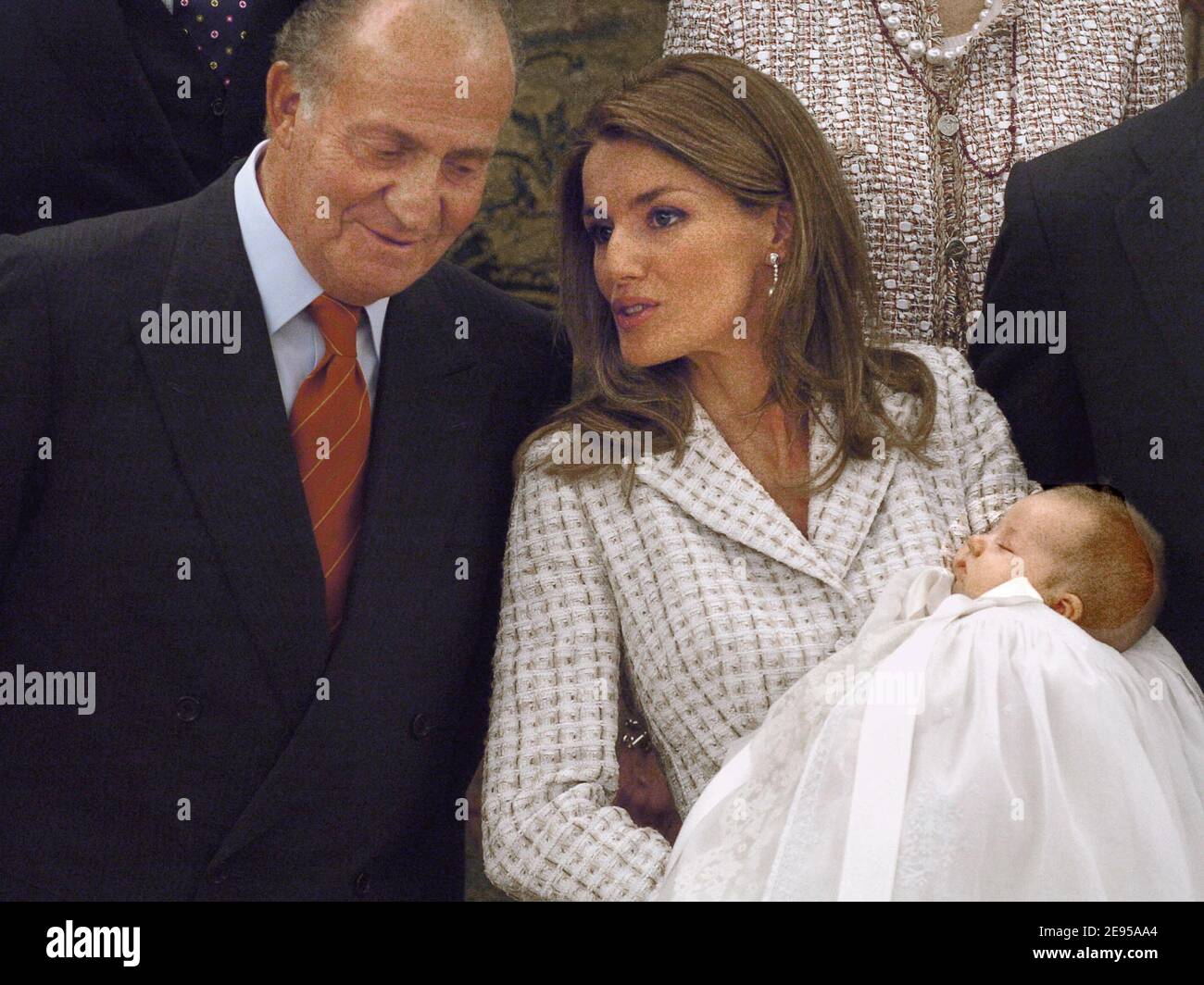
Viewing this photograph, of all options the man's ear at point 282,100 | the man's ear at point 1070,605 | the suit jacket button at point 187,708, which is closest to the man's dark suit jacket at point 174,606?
the suit jacket button at point 187,708

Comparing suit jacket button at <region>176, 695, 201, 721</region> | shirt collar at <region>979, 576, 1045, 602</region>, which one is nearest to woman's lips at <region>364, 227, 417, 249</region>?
suit jacket button at <region>176, 695, 201, 721</region>

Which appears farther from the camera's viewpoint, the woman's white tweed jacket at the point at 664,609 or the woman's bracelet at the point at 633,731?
the woman's bracelet at the point at 633,731

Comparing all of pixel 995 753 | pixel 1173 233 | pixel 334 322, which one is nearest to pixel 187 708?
pixel 334 322

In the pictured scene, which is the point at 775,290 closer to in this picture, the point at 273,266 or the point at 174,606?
the point at 273,266

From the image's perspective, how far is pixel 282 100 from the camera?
8.14 ft

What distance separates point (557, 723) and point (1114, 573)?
789 mm

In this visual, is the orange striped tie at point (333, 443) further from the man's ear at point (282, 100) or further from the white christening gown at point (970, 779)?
the white christening gown at point (970, 779)

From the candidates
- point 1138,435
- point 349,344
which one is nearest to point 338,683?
point 349,344

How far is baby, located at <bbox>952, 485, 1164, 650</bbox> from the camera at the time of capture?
2.37 meters

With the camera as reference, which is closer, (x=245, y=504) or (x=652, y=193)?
(x=245, y=504)

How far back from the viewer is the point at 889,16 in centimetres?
296

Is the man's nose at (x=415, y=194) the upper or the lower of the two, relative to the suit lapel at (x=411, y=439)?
upper

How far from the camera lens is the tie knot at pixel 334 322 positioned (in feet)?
8.27

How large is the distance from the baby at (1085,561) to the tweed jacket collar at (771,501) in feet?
0.73
